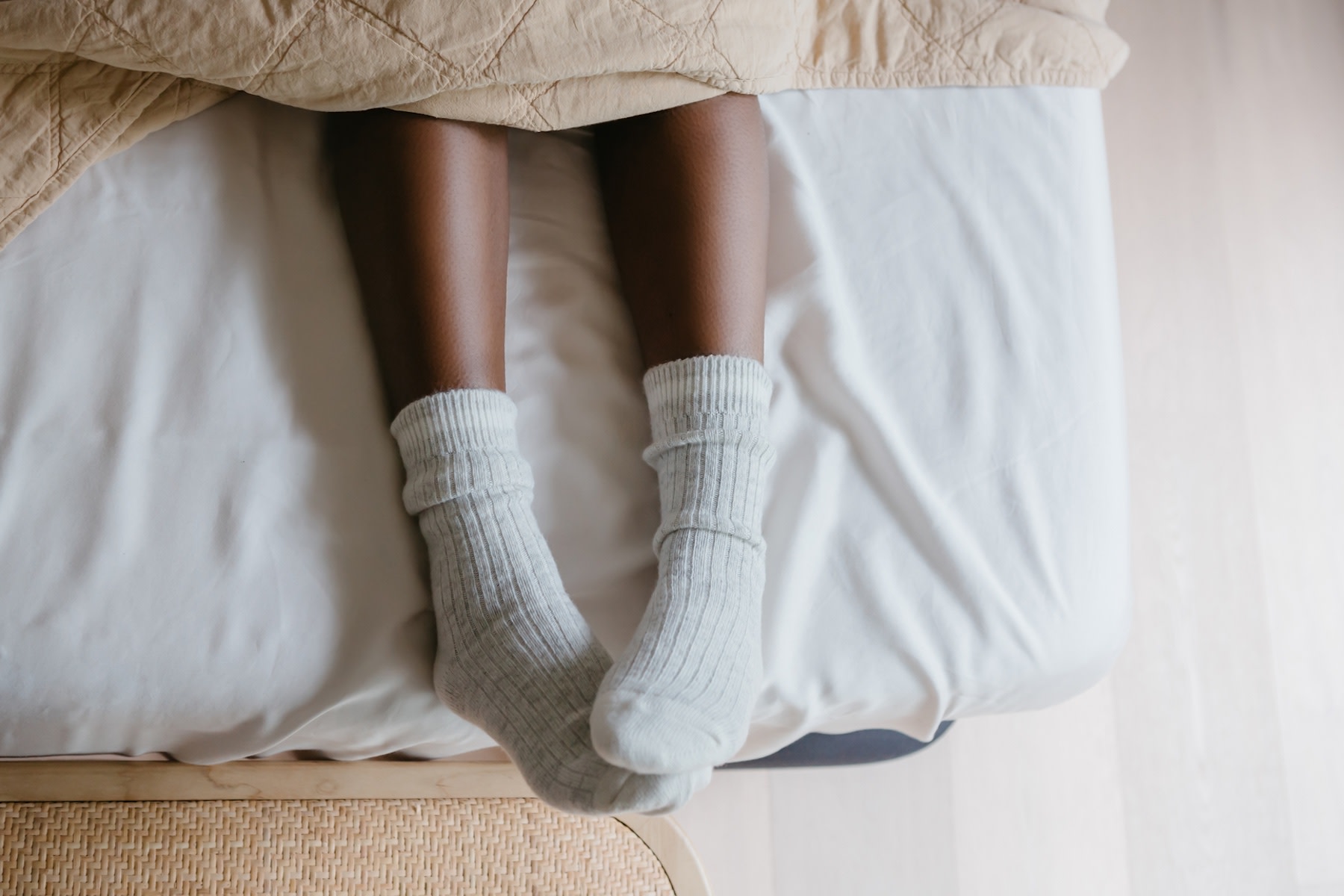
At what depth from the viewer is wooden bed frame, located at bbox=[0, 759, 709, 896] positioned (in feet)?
2.35

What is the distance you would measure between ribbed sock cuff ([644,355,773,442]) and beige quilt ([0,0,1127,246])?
0.18 meters

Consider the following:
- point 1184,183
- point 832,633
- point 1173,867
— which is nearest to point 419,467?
point 832,633

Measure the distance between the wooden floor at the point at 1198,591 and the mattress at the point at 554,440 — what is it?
0.39 meters

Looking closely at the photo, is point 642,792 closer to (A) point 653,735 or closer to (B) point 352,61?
(A) point 653,735

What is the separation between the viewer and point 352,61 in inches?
24.0

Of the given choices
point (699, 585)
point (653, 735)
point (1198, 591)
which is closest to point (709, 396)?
point (699, 585)

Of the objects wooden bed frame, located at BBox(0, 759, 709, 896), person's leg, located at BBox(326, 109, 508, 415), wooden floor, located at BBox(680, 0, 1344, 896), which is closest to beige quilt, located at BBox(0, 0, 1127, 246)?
person's leg, located at BBox(326, 109, 508, 415)

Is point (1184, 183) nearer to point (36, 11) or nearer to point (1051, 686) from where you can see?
point (1051, 686)

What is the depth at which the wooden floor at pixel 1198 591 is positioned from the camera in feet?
3.49

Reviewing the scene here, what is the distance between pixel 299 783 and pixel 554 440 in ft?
1.09

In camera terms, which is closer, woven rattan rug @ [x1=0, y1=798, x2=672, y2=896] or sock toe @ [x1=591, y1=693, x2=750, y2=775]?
sock toe @ [x1=591, y1=693, x2=750, y2=775]

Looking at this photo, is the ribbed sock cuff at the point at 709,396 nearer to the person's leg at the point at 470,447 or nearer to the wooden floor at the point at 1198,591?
the person's leg at the point at 470,447

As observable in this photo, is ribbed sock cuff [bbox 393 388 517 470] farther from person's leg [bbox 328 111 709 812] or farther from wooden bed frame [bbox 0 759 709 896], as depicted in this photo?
wooden bed frame [bbox 0 759 709 896]

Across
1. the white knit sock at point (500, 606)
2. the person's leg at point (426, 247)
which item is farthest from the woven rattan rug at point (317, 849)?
the person's leg at point (426, 247)
